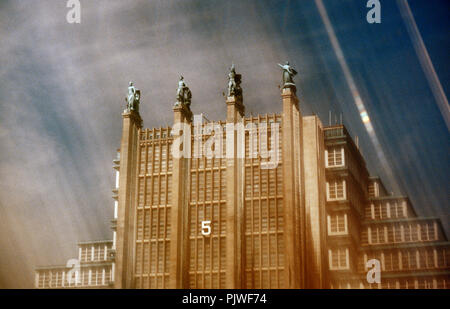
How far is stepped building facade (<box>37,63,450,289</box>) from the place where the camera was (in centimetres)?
4325

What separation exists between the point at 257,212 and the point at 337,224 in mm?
4717

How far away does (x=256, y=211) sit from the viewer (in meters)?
44.9

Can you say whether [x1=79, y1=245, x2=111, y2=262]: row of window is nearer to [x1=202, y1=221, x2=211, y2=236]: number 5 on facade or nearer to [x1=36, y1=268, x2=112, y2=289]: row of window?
[x1=36, y1=268, x2=112, y2=289]: row of window

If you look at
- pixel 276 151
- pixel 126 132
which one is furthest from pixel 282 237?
pixel 126 132

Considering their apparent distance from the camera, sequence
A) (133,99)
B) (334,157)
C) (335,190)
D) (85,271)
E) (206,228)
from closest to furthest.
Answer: (206,228) → (335,190) → (334,157) → (85,271) → (133,99)

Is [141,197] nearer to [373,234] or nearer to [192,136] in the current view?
[192,136]

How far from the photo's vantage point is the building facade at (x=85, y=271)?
45375 mm

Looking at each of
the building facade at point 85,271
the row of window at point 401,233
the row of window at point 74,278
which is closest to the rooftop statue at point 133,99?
the building facade at point 85,271

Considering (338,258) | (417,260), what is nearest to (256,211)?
(338,258)

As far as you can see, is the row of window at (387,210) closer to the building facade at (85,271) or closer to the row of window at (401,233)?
the row of window at (401,233)

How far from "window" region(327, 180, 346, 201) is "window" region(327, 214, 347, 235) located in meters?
1.09

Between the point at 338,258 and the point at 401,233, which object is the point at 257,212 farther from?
the point at 401,233

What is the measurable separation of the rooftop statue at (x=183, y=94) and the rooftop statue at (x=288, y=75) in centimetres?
617
